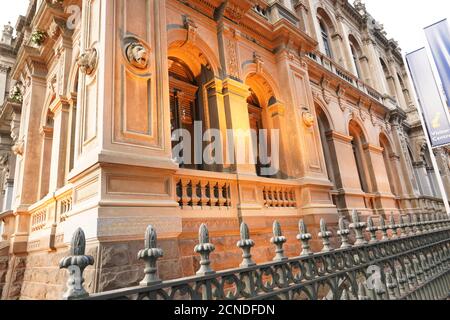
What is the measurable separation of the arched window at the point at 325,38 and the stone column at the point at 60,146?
12.5 metres

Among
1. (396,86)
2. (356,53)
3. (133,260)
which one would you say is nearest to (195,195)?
(133,260)

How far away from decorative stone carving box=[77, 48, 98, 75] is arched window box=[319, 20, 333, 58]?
12509 millimetres

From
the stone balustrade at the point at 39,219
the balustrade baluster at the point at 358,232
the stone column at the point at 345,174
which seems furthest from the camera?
the stone column at the point at 345,174

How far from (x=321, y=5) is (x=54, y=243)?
1578cm

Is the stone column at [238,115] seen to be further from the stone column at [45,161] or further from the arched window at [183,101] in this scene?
the stone column at [45,161]

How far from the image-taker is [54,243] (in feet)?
17.6

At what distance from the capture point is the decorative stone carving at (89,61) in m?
4.66

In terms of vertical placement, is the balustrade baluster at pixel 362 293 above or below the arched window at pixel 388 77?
below

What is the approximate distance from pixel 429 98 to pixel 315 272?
297 inches

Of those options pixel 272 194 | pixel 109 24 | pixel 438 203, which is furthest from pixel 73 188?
pixel 438 203

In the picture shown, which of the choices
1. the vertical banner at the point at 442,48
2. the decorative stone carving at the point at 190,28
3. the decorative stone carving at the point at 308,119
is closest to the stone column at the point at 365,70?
the vertical banner at the point at 442,48

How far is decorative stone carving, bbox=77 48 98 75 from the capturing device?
4.66 m

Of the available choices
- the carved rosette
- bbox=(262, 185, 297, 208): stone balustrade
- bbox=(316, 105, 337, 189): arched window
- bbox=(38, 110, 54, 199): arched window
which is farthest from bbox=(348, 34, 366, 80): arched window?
bbox=(38, 110, 54, 199): arched window
